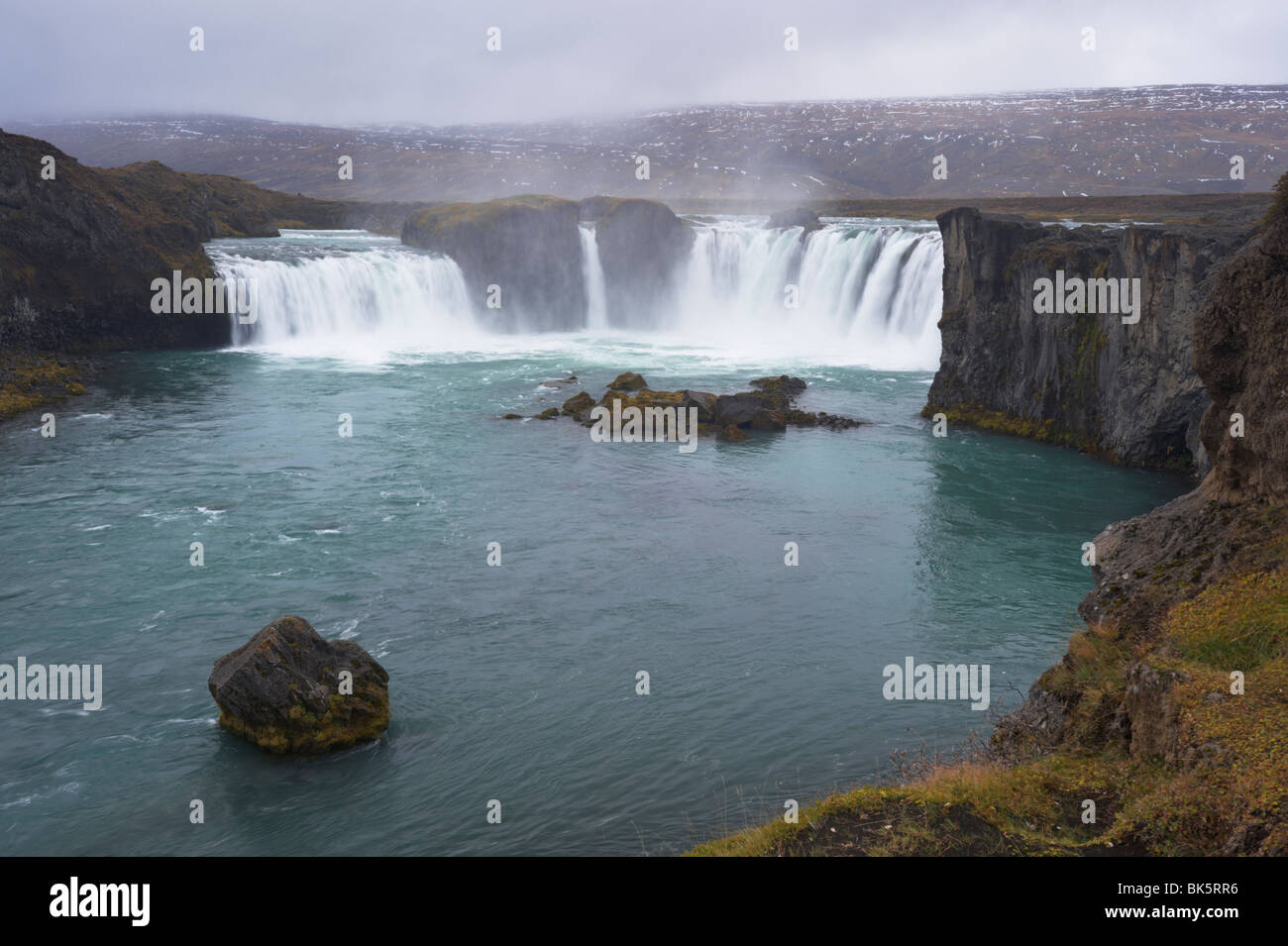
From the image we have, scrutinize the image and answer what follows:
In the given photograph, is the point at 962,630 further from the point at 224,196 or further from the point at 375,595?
the point at 224,196

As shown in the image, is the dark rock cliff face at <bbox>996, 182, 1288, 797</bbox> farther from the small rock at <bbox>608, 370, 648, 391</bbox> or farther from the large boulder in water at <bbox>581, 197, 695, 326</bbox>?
the large boulder in water at <bbox>581, 197, 695, 326</bbox>

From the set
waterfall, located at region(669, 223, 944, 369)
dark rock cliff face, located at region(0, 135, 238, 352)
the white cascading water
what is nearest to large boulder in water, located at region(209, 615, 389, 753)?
dark rock cliff face, located at region(0, 135, 238, 352)

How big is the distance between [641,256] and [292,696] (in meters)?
60.3

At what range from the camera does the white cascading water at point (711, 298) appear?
182 ft

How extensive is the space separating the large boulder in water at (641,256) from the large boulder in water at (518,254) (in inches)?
91.9

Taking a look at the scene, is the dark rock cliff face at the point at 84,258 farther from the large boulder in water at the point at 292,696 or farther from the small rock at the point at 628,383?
the large boulder in water at the point at 292,696

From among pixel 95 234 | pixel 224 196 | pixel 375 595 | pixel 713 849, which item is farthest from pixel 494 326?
pixel 713 849

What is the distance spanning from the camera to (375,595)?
21.9 m

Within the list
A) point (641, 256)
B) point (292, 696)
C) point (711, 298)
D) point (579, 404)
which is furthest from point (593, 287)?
point (292, 696)

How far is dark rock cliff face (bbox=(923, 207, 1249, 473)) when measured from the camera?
31250 mm

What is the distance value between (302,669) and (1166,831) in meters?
12.5

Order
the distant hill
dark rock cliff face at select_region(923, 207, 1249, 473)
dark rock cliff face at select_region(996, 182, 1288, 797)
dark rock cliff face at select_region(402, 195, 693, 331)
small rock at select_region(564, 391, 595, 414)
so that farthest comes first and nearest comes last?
the distant hill → dark rock cliff face at select_region(402, 195, 693, 331) → small rock at select_region(564, 391, 595, 414) → dark rock cliff face at select_region(923, 207, 1249, 473) → dark rock cliff face at select_region(996, 182, 1288, 797)

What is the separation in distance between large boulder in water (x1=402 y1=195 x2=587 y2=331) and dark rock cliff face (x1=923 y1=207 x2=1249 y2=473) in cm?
3535
